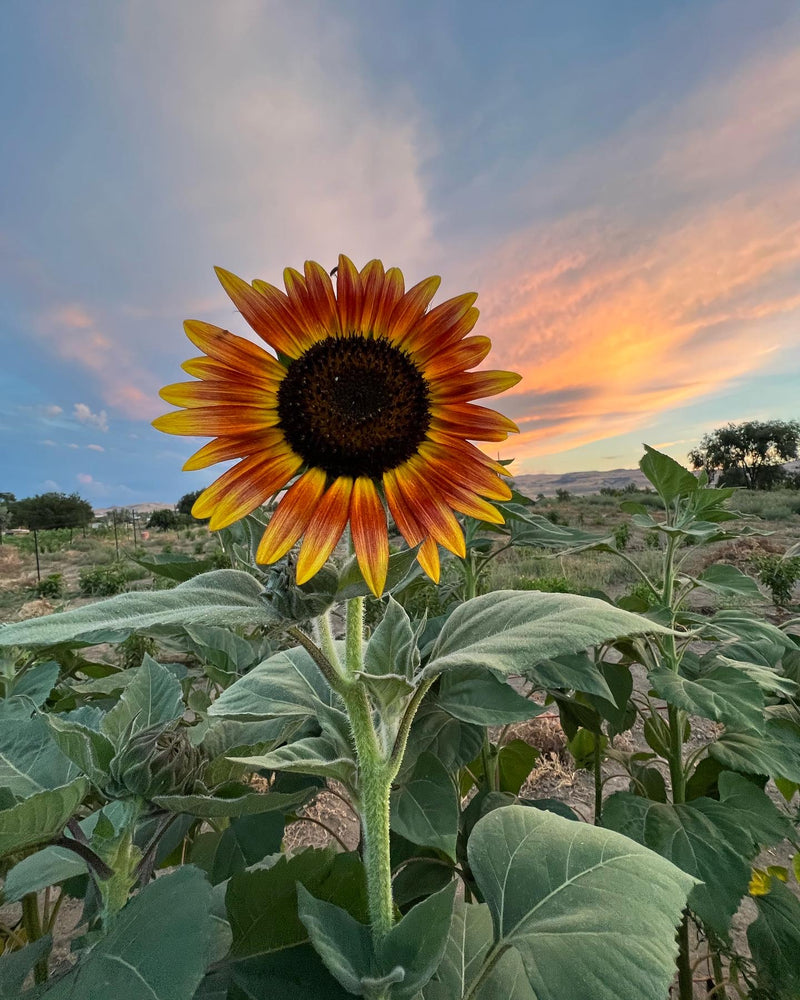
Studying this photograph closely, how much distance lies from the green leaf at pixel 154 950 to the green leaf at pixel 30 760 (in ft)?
0.76

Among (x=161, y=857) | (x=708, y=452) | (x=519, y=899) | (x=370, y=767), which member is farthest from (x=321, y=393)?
(x=708, y=452)

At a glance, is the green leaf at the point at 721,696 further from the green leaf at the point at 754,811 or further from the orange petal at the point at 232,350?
the orange petal at the point at 232,350

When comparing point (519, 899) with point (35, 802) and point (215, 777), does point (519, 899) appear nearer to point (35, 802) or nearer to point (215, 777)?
point (215, 777)

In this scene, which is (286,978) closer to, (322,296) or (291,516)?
(291,516)

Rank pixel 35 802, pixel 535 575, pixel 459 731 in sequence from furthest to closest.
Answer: pixel 535 575 → pixel 459 731 → pixel 35 802

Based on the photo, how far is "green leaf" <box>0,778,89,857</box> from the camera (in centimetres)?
50

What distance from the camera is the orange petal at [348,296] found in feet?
2.52

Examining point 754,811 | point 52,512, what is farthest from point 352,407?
point 52,512

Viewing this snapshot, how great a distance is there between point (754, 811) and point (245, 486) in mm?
1331

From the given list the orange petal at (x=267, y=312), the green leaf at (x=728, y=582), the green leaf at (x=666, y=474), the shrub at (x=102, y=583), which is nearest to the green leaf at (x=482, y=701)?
the orange petal at (x=267, y=312)

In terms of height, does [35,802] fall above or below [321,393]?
below

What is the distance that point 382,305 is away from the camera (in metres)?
0.80

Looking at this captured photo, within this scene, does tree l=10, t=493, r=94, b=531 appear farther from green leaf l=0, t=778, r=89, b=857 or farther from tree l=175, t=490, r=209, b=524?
green leaf l=0, t=778, r=89, b=857

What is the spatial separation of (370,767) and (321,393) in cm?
46
